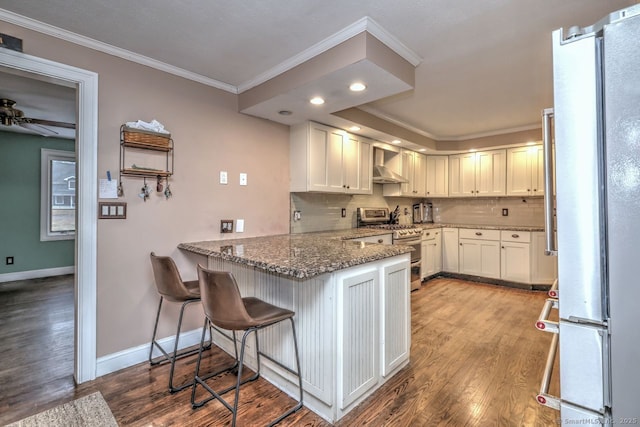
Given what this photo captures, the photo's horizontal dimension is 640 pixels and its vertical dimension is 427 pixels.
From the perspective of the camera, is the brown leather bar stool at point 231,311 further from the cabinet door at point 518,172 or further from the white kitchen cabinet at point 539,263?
the cabinet door at point 518,172

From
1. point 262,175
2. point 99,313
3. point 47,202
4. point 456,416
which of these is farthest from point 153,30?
point 47,202

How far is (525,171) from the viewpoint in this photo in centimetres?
471

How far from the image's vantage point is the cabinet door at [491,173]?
4.93 meters

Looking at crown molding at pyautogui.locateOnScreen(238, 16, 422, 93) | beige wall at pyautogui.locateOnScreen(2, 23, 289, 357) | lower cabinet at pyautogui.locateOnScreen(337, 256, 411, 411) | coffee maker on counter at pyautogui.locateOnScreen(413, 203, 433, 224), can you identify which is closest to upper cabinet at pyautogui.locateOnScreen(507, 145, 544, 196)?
coffee maker on counter at pyautogui.locateOnScreen(413, 203, 433, 224)

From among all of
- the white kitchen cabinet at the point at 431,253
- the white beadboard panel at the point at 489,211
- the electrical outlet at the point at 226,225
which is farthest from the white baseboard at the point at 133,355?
the white beadboard panel at the point at 489,211

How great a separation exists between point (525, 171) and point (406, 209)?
1901mm

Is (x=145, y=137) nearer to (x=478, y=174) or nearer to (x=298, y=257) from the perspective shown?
(x=298, y=257)

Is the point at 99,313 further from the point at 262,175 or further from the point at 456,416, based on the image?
the point at 456,416

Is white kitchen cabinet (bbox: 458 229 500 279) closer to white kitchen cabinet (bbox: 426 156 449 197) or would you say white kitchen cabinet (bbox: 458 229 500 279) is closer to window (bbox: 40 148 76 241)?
white kitchen cabinet (bbox: 426 156 449 197)

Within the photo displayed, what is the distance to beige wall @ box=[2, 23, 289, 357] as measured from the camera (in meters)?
2.22

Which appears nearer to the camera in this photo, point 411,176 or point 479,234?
point 479,234

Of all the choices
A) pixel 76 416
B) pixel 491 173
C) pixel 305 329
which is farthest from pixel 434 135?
pixel 76 416

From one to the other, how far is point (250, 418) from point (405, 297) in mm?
1247

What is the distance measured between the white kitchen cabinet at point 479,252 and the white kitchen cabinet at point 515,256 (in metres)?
0.08
